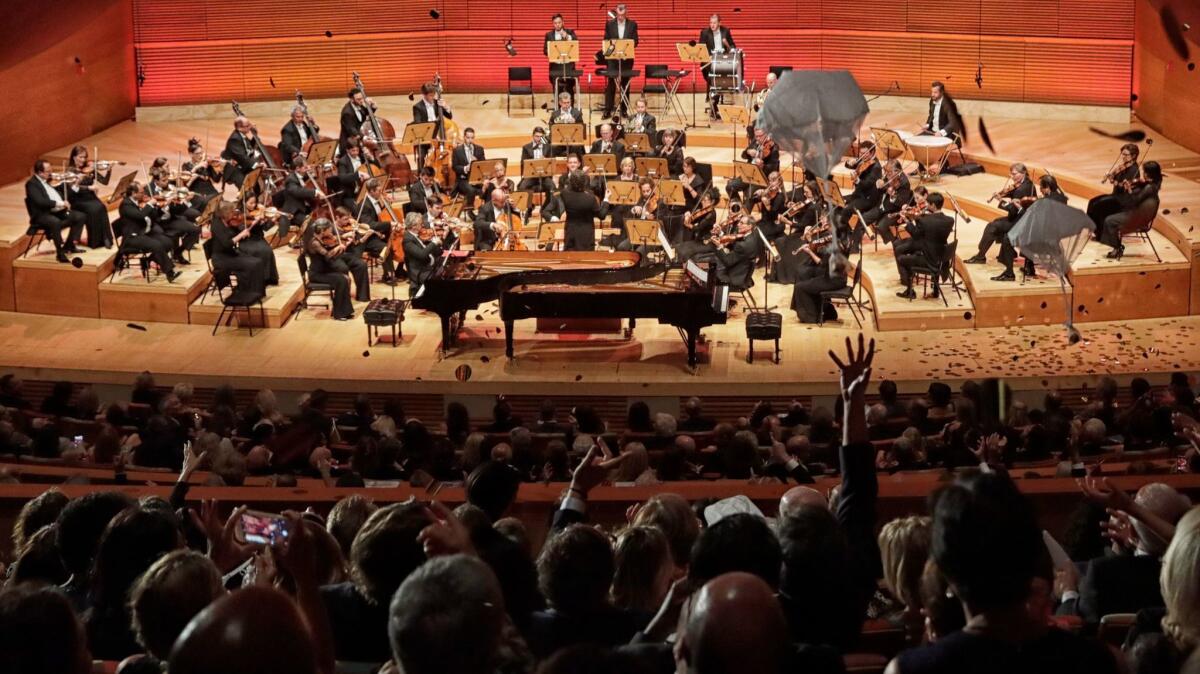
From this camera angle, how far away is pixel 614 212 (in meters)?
16.8

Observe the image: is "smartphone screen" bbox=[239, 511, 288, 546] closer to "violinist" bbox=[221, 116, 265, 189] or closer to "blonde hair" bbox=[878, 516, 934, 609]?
"blonde hair" bbox=[878, 516, 934, 609]

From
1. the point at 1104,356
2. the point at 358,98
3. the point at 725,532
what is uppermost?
the point at 358,98

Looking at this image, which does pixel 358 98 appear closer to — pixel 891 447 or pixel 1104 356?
pixel 1104 356

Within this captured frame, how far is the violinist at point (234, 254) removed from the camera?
1473 centimetres

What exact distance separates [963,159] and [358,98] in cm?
753

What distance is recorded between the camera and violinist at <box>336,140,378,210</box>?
16.7m

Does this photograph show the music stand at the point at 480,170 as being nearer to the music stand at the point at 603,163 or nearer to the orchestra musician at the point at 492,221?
the orchestra musician at the point at 492,221

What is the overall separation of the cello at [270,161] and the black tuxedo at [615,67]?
16.5 feet

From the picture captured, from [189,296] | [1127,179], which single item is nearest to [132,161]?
[189,296]

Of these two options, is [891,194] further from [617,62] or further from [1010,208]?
[617,62]

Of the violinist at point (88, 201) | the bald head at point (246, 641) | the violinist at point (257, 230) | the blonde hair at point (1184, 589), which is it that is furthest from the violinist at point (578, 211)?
the bald head at point (246, 641)

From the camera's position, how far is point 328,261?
49.4 feet

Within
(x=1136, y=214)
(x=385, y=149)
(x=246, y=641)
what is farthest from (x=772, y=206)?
(x=246, y=641)

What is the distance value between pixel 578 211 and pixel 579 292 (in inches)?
110
